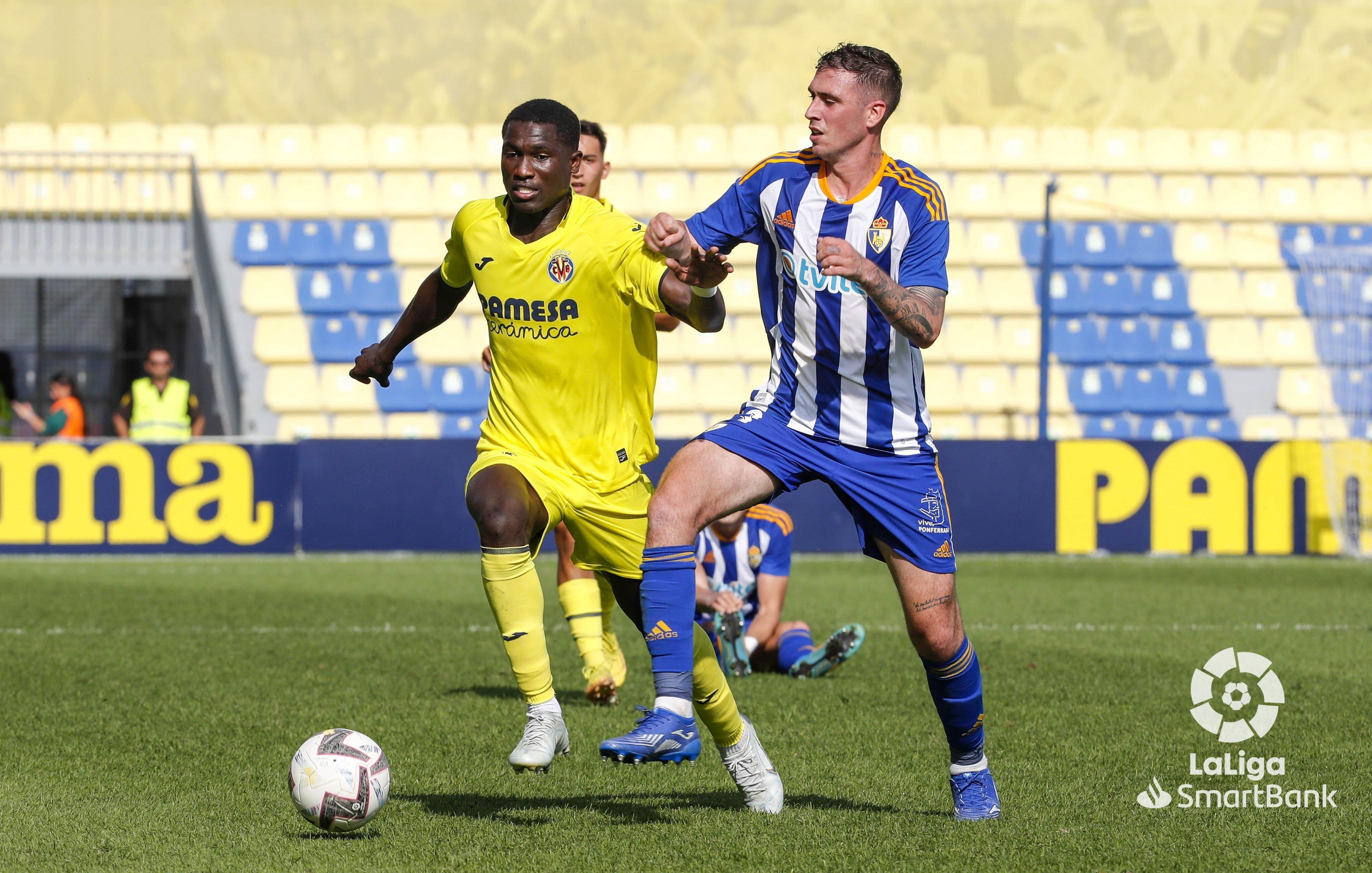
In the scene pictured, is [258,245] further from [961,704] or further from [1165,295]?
[961,704]

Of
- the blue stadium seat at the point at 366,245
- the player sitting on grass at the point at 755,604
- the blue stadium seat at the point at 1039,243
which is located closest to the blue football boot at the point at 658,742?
the player sitting on grass at the point at 755,604

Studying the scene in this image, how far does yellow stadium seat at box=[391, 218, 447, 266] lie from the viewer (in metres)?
18.9

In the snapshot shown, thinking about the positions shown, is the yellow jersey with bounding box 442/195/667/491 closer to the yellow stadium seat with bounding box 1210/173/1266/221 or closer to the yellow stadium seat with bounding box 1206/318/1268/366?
the yellow stadium seat with bounding box 1206/318/1268/366

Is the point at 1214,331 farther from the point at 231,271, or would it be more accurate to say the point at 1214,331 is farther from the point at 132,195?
the point at 132,195

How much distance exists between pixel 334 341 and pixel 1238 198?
11435 mm

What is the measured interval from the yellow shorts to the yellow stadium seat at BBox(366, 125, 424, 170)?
15.5m

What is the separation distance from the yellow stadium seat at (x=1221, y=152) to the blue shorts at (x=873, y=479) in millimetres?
17055

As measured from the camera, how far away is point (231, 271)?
740 inches

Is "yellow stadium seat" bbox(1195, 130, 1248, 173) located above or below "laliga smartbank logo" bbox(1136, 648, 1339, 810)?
above

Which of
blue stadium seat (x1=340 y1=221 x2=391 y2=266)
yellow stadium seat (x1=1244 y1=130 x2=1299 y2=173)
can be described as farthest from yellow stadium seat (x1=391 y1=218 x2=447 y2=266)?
yellow stadium seat (x1=1244 y1=130 x2=1299 y2=173)

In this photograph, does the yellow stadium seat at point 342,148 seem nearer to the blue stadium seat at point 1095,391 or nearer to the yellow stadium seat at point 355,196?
the yellow stadium seat at point 355,196

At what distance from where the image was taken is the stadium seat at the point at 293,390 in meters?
17.9

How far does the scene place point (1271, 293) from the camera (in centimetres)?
1912

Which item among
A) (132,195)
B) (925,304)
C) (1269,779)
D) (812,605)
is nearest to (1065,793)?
(1269,779)
